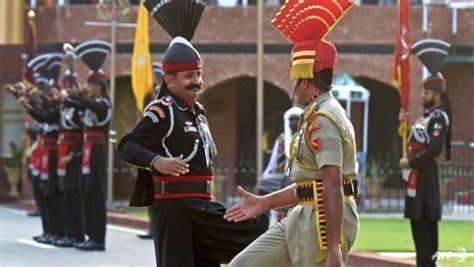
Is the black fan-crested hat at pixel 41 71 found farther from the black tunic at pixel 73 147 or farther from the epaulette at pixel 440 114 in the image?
the epaulette at pixel 440 114

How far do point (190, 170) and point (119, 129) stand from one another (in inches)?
896

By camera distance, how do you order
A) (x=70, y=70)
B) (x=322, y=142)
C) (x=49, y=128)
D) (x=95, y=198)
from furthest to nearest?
1. (x=70, y=70)
2. (x=49, y=128)
3. (x=95, y=198)
4. (x=322, y=142)

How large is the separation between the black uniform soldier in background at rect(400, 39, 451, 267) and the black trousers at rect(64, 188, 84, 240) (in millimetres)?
5443

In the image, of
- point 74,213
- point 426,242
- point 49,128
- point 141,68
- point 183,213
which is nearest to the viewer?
point 183,213

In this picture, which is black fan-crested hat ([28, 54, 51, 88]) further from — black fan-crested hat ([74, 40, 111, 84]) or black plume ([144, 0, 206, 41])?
black plume ([144, 0, 206, 41])

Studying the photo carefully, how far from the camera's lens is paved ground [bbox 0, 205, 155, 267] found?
48.2 ft

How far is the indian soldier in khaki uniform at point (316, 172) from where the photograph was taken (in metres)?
7.03

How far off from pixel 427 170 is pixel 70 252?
5.26 metres

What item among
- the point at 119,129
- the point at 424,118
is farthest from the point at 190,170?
the point at 119,129

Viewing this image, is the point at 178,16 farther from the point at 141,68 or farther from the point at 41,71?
the point at 41,71

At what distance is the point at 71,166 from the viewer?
1675cm

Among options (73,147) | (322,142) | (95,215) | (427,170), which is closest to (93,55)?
(73,147)

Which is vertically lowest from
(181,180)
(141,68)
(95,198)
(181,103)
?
(95,198)

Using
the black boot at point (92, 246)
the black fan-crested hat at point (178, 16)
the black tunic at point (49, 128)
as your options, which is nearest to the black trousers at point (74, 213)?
the black boot at point (92, 246)
